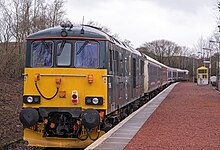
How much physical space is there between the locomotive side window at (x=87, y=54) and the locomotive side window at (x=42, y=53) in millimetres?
793

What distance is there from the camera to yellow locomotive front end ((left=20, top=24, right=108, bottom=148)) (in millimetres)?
10898

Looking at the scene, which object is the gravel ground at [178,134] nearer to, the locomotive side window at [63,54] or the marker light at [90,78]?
the marker light at [90,78]

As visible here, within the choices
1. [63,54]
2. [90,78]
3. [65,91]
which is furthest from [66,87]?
[63,54]

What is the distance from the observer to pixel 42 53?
11492 millimetres

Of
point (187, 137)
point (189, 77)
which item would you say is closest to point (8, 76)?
point (187, 137)

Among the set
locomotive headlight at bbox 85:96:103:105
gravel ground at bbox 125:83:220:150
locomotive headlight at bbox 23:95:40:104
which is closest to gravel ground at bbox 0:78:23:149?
locomotive headlight at bbox 23:95:40:104

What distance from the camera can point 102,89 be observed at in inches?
432

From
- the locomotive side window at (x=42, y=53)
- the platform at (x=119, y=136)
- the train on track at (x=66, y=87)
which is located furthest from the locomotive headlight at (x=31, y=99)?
the platform at (x=119, y=136)

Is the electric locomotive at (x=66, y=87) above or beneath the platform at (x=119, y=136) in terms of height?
above

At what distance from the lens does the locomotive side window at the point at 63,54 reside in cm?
1120

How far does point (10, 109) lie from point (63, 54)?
42.1 ft

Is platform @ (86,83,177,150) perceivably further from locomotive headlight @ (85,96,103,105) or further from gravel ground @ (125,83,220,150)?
locomotive headlight @ (85,96,103,105)

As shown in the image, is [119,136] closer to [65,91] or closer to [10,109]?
[65,91]

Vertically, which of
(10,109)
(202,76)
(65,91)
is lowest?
(10,109)
